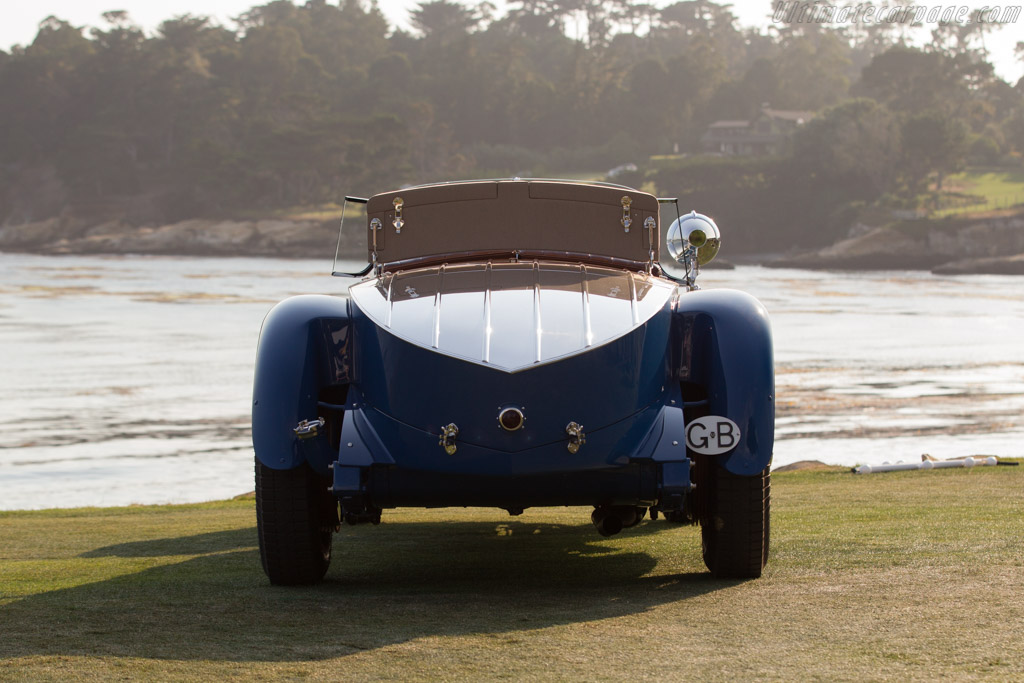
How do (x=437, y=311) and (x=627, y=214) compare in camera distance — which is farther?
(x=627, y=214)

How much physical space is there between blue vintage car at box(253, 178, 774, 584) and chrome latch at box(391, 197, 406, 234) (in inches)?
34.8

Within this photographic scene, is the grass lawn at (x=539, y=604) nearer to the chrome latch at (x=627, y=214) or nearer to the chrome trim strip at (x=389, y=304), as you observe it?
the chrome trim strip at (x=389, y=304)

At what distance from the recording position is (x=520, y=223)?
25.0 feet

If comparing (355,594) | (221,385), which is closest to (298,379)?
(355,594)

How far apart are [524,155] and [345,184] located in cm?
2503

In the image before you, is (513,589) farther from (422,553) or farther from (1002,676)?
(1002,676)

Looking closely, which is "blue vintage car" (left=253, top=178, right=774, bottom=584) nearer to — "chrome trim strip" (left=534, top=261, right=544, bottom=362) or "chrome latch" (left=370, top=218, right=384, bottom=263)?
"chrome trim strip" (left=534, top=261, right=544, bottom=362)

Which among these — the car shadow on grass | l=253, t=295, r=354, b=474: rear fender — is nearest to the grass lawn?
the car shadow on grass

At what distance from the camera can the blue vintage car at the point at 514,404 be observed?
18.9ft

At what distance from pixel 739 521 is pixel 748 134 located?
135996 millimetres

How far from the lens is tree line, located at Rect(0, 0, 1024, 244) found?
114000 mm

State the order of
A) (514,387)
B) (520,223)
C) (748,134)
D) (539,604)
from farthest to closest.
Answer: (748,134)
(520,223)
(539,604)
(514,387)

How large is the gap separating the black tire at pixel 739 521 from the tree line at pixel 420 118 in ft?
340

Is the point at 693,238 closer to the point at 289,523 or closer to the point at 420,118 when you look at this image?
the point at 289,523
